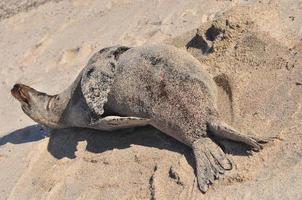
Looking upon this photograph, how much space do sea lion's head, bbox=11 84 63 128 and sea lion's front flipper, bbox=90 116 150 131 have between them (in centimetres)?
57

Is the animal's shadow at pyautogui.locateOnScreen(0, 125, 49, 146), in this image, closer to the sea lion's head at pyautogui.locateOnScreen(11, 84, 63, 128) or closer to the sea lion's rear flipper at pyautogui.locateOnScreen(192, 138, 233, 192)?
the sea lion's head at pyautogui.locateOnScreen(11, 84, 63, 128)

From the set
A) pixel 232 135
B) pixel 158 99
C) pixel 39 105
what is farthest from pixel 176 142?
pixel 39 105

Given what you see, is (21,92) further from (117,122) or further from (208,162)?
(208,162)

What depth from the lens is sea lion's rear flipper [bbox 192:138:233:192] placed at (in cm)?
382

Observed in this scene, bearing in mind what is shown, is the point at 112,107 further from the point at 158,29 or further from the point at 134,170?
the point at 158,29

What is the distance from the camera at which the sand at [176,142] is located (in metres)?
3.81

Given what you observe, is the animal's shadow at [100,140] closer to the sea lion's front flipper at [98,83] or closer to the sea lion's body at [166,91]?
the sea lion's body at [166,91]

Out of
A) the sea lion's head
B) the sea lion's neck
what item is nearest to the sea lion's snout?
the sea lion's head

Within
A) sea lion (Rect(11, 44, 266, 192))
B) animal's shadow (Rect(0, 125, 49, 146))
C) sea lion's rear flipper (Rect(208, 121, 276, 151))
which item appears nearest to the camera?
sea lion's rear flipper (Rect(208, 121, 276, 151))

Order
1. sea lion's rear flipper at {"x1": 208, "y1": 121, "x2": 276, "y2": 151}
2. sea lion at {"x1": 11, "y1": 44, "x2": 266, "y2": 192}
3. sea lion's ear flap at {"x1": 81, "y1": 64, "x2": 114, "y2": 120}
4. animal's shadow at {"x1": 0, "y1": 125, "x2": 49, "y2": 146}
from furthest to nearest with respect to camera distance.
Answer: animal's shadow at {"x1": 0, "y1": 125, "x2": 49, "y2": 146} < sea lion's ear flap at {"x1": 81, "y1": 64, "x2": 114, "y2": 120} < sea lion at {"x1": 11, "y1": 44, "x2": 266, "y2": 192} < sea lion's rear flipper at {"x1": 208, "y1": 121, "x2": 276, "y2": 151}

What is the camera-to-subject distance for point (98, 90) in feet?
14.6

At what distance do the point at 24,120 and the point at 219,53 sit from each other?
214 cm

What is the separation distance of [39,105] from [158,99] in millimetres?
1416

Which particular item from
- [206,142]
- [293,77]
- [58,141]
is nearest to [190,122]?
[206,142]
